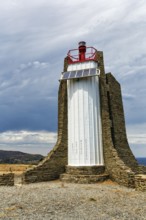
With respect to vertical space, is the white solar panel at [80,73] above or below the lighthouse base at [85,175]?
above

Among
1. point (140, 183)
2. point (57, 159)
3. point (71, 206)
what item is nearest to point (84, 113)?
point (57, 159)

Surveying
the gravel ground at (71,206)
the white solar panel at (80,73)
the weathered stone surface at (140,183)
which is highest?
the white solar panel at (80,73)

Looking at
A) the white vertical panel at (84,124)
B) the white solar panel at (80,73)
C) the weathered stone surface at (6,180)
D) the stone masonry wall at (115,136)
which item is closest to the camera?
the weathered stone surface at (6,180)

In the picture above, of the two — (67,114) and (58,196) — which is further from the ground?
(67,114)

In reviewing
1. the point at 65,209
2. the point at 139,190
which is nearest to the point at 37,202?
the point at 65,209

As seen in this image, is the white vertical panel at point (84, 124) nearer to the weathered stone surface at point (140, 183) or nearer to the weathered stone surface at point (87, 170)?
the weathered stone surface at point (87, 170)

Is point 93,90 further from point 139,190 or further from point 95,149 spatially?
point 139,190

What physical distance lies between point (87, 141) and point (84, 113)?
205 cm

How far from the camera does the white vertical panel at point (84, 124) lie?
19641 mm

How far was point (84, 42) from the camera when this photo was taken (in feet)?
69.8

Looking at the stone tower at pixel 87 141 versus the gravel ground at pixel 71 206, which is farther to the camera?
the stone tower at pixel 87 141

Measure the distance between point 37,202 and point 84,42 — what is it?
13.7 meters

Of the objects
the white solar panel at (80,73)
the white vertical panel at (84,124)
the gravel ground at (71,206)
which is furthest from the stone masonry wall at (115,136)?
the gravel ground at (71,206)

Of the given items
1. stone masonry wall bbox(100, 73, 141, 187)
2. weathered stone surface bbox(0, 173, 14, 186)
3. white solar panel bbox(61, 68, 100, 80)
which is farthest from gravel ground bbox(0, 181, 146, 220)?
white solar panel bbox(61, 68, 100, 80)
